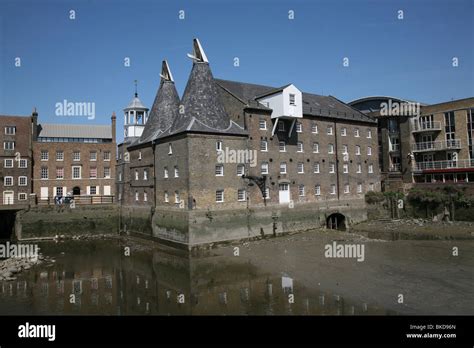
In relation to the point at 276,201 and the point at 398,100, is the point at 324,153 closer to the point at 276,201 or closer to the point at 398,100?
the point at 276,201

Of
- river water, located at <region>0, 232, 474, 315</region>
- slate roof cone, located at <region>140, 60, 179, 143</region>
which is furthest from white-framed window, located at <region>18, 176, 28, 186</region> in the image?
river water, located at <region>0, 232, 474, 315</region>

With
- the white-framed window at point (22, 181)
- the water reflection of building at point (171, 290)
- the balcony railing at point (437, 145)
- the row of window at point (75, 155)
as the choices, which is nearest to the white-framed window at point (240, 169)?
the water reflection of building at point (171, 290)

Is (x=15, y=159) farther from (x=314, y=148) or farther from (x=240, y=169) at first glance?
(x=314, y=148)

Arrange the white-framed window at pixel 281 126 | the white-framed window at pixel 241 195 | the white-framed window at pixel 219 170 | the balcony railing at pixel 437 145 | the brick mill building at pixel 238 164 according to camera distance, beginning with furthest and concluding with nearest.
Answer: the balcony railing at pixel 437 145
the white-framed window at pixel 281 126
the white-framed window at pixel 241 195
the white-framed window at pixel 219 170
the brick mill building at pixel 238 164

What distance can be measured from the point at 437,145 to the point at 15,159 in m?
50.4

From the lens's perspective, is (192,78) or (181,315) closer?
(181,315)

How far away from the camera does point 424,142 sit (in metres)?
44.4

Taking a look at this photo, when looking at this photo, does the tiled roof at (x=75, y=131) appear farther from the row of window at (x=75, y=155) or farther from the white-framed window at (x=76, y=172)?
the white-framed window at (x=76, y=172)

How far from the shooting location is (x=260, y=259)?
24.3 meters

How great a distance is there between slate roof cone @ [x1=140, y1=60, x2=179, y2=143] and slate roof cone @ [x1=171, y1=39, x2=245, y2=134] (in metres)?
4.54

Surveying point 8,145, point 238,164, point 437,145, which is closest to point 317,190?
point 238,164

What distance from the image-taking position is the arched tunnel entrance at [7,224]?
121 feet
